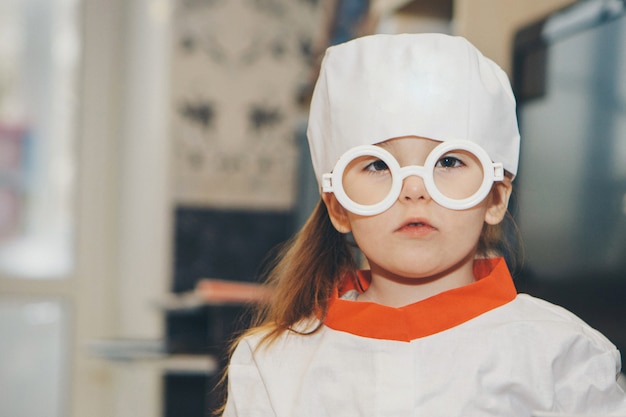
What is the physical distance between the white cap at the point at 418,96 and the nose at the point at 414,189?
5 centimetres

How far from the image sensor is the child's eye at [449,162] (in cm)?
98

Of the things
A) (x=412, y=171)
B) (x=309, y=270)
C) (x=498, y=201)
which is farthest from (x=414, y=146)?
(x=309, y=270)

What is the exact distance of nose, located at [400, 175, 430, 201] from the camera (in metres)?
0.95

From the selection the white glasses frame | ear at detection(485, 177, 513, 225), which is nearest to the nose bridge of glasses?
the white glasses frame

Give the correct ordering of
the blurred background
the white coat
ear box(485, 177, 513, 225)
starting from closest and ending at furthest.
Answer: the white coat
ear box(485, 177, 513, 225)
the blurred background

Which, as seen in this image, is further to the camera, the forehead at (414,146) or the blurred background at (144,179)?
the blurred background at (144,179)

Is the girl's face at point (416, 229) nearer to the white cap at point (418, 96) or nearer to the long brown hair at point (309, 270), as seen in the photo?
the white cap at point (418, 96)

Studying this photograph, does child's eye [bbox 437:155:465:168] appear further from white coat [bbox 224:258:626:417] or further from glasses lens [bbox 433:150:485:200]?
white coat [bbox 224:258:626:417]

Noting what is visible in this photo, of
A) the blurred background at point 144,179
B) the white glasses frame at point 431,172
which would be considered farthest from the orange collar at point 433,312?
the blurred background at point 144,179

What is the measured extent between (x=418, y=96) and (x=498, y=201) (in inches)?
7.0

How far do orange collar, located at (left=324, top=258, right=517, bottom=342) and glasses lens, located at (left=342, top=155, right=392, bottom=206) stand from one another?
12 cm

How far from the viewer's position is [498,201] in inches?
41.1

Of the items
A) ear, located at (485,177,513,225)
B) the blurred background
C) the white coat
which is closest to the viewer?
the white coat

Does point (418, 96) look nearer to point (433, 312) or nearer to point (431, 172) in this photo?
point (431, 172)
